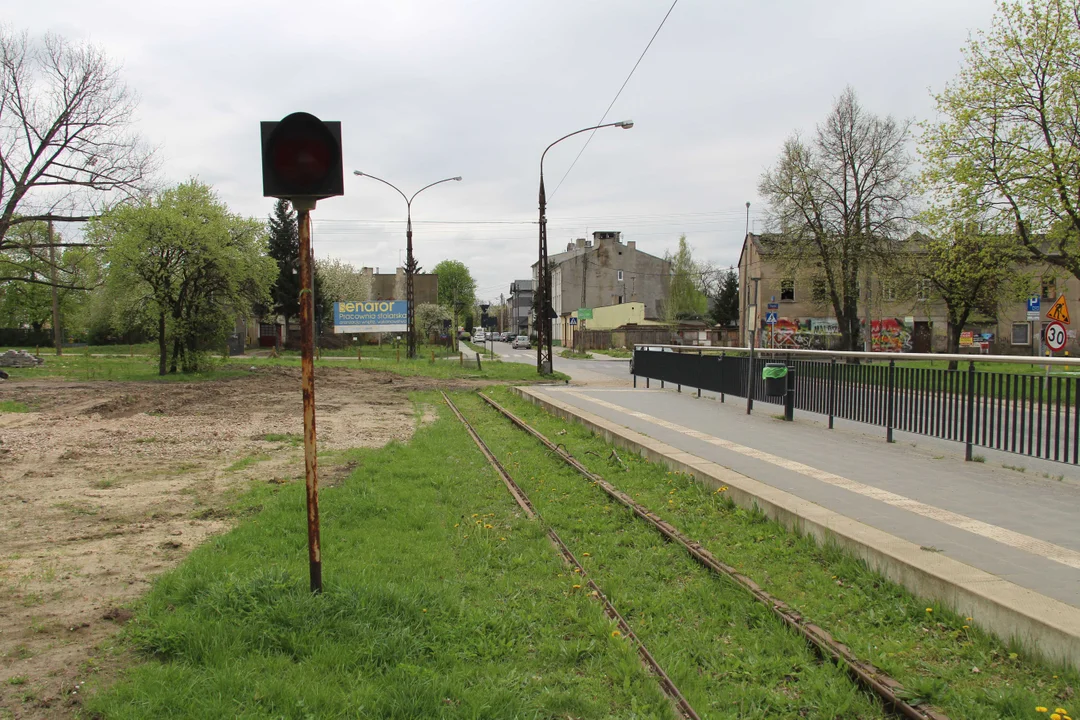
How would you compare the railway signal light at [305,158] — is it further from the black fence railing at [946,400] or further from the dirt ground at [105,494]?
the black fence railing at [946,400]

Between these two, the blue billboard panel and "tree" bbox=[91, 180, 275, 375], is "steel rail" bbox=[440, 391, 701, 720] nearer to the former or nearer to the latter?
"tree" bbox=[91, 180, 275, 375]

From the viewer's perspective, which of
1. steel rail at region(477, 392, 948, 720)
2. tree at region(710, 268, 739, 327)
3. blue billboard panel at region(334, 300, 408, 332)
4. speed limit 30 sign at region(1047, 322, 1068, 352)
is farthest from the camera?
tree at region(710, 268, 739, 327)

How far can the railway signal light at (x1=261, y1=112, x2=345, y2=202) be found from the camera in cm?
414

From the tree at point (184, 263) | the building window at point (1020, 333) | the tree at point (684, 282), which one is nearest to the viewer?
the tree at point (184, 263)

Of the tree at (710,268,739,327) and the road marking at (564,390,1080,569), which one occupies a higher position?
the tree at (710,268,739,327)

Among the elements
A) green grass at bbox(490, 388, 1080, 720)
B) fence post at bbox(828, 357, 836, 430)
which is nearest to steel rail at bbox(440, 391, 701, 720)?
green grass at bbox(490, 388, 1080, 720)

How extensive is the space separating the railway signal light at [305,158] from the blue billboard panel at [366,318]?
4499 cm

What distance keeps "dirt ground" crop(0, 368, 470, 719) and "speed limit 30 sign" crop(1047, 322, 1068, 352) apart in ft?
52.7

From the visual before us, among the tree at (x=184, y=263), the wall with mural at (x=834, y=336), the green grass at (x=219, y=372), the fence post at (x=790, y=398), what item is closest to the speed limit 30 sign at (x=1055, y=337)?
the fence post at (x=790, y=398)

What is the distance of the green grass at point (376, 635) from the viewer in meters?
3.23

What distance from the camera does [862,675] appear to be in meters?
3.44

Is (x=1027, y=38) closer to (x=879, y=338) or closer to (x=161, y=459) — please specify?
(x=161, y=459)

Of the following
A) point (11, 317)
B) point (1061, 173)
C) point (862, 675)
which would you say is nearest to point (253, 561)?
point (862, 675)

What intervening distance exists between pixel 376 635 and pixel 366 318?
46499 millimetres
